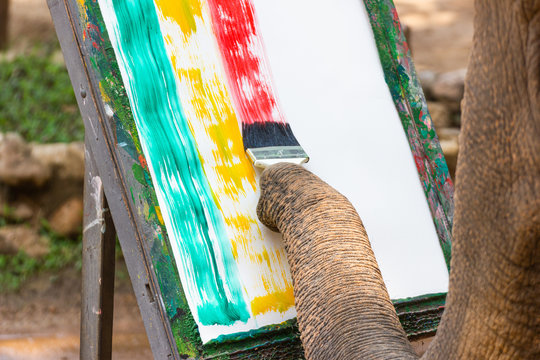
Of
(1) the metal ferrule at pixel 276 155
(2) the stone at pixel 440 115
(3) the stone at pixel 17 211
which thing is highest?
(1) the metal ferrule at pixel 276 155

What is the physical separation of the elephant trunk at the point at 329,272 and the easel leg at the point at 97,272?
11.4 inches

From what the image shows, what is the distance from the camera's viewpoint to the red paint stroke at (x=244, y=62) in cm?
107

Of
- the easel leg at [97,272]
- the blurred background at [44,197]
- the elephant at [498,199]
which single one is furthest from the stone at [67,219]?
A: the elephant at [498,199]

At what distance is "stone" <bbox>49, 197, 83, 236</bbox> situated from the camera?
2.82 m

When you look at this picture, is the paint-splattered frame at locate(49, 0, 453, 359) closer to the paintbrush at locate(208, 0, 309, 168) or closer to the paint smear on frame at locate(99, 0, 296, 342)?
the paint smear on frame at locate(99, 0, 296, 342)

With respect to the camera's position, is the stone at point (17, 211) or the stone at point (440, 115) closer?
the stone at point (17, 211)

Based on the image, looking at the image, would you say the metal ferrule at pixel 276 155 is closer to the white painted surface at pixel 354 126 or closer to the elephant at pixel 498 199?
the white painted surface at pixel 354 126

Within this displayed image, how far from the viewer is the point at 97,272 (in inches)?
44.0

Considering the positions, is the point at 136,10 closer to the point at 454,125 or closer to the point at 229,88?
the point at 229,88

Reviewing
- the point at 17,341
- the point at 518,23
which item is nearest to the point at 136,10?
the point at 518,23

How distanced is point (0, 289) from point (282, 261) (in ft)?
6.28

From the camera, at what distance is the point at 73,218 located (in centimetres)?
282

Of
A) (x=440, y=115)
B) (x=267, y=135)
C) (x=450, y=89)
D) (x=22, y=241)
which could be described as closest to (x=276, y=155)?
(x=267, y=135)

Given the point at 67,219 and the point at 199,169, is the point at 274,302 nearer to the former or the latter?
the point at 199,169
